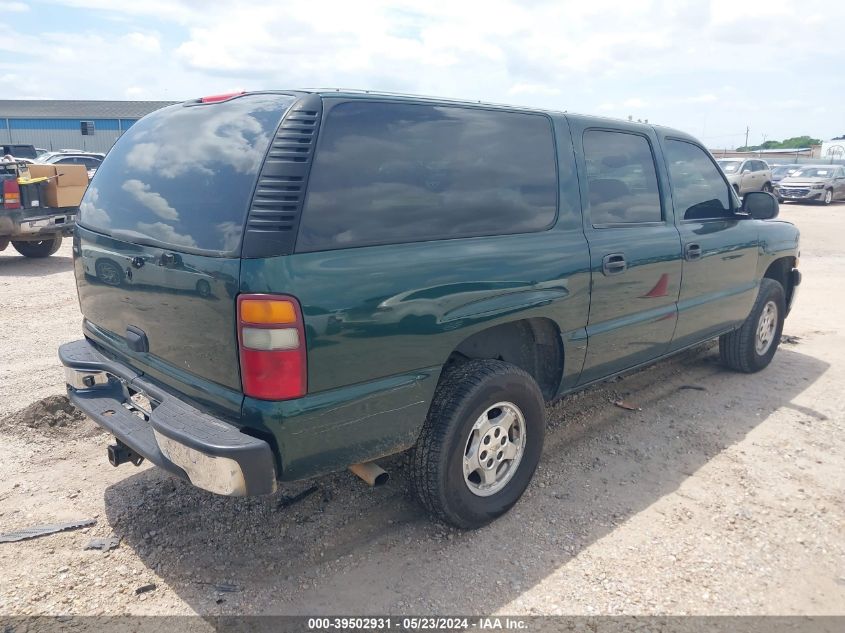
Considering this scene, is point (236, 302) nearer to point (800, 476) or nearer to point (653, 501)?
point (653, 501)

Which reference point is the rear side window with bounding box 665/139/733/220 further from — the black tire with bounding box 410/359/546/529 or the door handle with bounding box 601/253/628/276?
the black tire with bounding box 410/359/546/529

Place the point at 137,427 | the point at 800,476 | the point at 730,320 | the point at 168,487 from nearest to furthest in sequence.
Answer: the point at 137,427
the point at 168,487
the point at 800,476
the point at 730,320

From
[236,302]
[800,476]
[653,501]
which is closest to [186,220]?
[236,302]

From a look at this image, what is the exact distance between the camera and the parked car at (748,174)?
70.2 feet

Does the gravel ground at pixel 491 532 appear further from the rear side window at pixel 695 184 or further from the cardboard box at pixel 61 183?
the cardboard box at pixel 61 183

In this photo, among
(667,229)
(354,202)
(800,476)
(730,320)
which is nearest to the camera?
(354,202)

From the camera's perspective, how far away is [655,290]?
3943mm

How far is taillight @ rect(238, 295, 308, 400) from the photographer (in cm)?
232

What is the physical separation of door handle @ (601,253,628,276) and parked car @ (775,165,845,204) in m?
23.2

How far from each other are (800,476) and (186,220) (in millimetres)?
3519

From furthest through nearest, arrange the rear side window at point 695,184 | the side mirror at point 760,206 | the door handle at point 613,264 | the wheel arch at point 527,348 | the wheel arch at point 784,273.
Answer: the wheel arch at point 784,273, the side mirror at point 760,206, the rear side window at point 695,184, the door handle at point 613,264, the wheel arch at point 527,348

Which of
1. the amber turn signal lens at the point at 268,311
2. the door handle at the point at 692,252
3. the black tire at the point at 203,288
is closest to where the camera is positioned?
the amber turn signal lens at the point at 268,311

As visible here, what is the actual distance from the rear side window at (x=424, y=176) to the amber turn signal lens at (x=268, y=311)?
9.0 inches

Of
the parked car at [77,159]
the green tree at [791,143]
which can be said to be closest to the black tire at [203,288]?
the parked car at [77,159]
